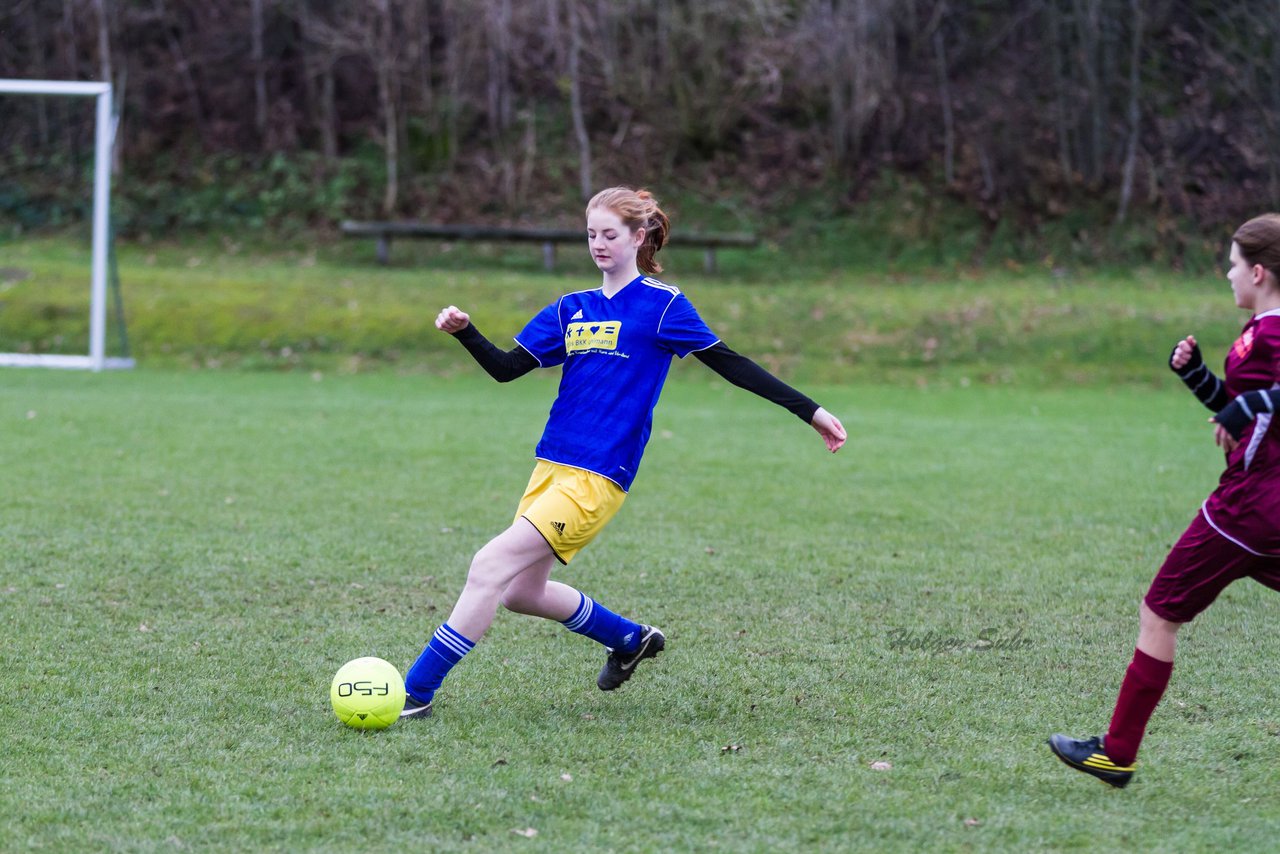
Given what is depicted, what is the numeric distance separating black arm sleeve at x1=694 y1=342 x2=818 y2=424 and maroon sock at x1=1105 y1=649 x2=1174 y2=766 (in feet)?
4.35

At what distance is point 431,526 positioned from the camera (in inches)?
324

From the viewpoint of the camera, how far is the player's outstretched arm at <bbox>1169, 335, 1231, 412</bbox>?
13.1 feet

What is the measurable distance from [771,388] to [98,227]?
14.4 metres

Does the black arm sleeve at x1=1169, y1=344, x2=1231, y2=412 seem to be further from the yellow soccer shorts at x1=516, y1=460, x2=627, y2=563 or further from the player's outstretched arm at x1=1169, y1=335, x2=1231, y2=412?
the yellow soccer shorts at x1=516, y1=460, x2=627, y2=563

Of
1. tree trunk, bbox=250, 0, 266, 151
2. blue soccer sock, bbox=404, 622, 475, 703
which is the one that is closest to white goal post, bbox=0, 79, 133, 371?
tree trunk, bbox=250, 0, 266, 151

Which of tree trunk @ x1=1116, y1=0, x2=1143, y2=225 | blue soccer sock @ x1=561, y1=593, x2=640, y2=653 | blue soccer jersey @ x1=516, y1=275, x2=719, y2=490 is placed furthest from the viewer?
tree trunk @ x1=1116, y1=0, x2=1143, y2=225

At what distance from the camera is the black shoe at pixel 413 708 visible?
14.6 ft

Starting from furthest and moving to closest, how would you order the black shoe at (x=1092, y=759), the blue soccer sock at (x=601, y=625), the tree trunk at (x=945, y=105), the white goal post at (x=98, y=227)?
the tree trunk at (x=945, y=105) < the white goal post at (x=98, y=227) < the blue soccer sock at (x=601, y=625) < the black shoe at (x=1092, y=759)

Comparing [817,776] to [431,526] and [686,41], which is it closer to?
[431,526]

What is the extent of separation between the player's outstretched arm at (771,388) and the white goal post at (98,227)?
A: 44.2 feet

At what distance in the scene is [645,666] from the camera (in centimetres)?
534

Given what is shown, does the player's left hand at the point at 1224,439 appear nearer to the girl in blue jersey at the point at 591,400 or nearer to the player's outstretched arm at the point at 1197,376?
the player's outstretched arm at the point at 1197,376

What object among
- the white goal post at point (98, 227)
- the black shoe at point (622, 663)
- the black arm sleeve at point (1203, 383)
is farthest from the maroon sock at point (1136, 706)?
the white goal post at point (98, 227)

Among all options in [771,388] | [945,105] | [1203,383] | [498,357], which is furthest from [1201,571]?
[945,105]
